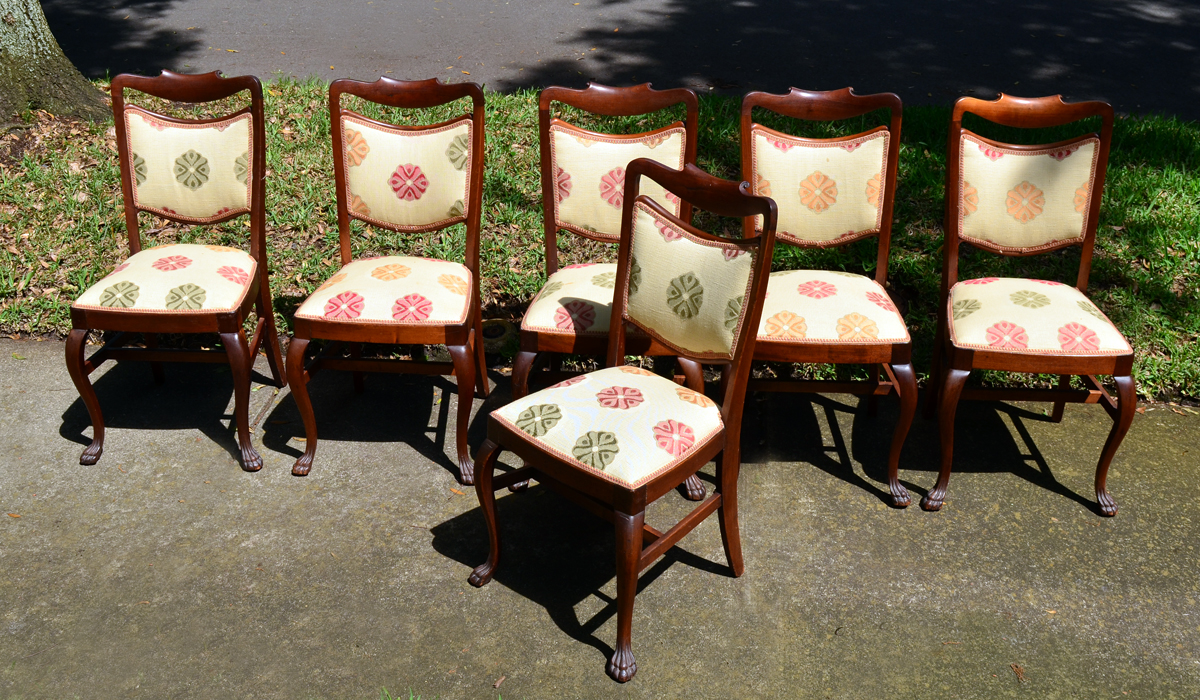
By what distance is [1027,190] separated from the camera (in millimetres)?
3688

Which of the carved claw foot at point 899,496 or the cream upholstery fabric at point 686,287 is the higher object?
the cream upholstery fabric at point 686,287

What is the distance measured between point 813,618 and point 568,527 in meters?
0.91

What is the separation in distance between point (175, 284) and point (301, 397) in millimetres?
656

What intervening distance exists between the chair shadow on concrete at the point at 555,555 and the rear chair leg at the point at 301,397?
677 mm

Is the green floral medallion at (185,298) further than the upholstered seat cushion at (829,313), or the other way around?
the green floral medallion at (185,298)

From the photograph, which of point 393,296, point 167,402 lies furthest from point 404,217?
point 167,402

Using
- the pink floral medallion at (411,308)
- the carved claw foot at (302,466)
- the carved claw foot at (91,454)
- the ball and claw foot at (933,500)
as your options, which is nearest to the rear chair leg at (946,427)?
the ball and claw foot at (933,500)

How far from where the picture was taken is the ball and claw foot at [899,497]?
3.47 metres

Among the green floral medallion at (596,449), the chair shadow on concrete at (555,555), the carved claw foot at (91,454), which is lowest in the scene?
the chair shadow on concrete at (555,555)

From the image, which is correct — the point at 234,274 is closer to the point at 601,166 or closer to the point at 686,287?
the point at 601,166

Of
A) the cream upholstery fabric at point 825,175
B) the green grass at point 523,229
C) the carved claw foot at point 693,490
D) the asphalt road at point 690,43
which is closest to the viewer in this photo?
the carved claw foot at point 693,490

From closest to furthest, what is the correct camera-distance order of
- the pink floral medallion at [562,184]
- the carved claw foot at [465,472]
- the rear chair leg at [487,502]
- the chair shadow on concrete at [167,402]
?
the rear chair leg at [487,502] → the carved claw foot at [465,472] → the pink floral medallion at [562,184] → the chair shadow on concrete at [167,402]

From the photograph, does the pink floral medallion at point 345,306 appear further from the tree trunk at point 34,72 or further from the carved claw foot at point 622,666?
the tree trunk at point 34,72

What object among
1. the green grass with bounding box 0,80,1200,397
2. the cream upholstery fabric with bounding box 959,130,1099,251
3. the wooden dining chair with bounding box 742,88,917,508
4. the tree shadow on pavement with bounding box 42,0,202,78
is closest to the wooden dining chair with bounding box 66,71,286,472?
the green grass with bounding box 0,80,1200,397
